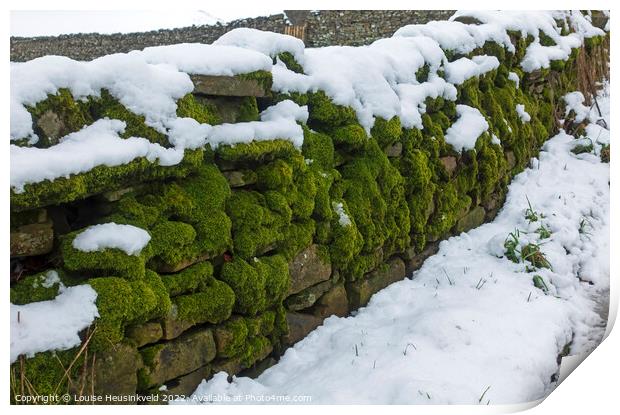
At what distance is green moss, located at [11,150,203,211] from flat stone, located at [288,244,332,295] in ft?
3.07

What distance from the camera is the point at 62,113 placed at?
2.35 m

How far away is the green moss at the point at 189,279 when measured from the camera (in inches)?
105

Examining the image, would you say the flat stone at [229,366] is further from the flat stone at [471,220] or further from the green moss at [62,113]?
the flat stone at [471,220]

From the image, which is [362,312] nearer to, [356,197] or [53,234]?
[356,197]

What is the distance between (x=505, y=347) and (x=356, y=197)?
53.9 inches

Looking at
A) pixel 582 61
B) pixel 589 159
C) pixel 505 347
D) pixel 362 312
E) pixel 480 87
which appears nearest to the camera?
pixel 505 347

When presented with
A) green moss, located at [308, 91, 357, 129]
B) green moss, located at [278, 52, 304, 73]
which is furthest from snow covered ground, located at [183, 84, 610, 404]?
green moss, located at [278, 52, 304, 73]

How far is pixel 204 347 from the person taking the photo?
9.16 feet

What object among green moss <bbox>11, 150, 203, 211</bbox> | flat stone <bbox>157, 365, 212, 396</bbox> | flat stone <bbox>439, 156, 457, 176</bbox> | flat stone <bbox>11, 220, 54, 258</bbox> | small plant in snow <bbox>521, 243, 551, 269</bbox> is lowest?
small plant in snow <bbox>521, 243, 551, 269</bbox>

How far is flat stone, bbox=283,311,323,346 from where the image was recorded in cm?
338

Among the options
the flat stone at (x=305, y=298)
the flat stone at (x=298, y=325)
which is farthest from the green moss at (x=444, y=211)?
the flat stone at (x=298, y=325)

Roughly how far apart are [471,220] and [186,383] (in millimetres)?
3370

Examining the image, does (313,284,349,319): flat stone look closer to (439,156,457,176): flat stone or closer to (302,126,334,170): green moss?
(302,126,334,170): green moss

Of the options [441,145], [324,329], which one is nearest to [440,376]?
[324,329]
